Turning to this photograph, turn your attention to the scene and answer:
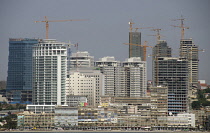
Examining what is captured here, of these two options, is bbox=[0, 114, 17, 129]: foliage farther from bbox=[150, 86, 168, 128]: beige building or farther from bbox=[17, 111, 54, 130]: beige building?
bbox=[150, 86, 168, 128]: beige building

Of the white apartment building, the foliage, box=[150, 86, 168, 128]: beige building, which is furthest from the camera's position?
box=[150, 86, 168, 128]: beige building

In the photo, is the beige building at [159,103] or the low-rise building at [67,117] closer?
the low-rise building at [67,117]

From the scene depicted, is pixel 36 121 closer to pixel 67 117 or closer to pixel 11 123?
pixel 11 123

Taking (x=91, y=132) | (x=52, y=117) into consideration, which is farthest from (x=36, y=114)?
(x=91, y=132)

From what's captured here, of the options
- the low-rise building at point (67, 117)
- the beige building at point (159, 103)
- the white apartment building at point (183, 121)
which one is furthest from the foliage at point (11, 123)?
the white apartment building at point (183, 121)

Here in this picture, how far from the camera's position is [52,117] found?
18338 centimetres

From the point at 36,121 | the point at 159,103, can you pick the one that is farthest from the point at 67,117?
the point at 159,103

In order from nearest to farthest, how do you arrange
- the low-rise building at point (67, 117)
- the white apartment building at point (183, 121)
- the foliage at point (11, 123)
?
1. the foliage at point (11, 123)
2. the low-rise building at point (67, 117)
3. the white apartment building at point (183, 121)

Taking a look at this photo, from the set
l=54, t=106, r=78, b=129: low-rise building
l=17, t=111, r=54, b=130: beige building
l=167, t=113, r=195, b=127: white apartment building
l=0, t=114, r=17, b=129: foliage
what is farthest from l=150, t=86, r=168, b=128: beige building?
l=0, t=114, r=17, b=129: foliage

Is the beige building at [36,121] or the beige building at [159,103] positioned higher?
the beige building at [159,103]

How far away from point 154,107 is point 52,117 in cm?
2709

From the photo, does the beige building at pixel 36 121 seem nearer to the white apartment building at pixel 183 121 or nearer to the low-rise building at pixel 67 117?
the low-rise building at pixel 67 117

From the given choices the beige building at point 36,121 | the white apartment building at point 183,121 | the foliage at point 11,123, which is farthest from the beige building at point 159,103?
the foliage at point 11,123

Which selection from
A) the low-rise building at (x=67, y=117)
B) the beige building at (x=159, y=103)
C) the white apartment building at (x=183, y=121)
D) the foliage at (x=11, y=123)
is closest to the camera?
the foliage at (x=11, y=123)
